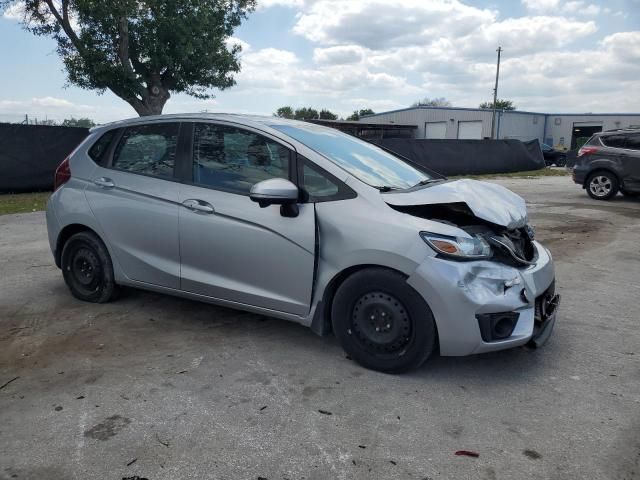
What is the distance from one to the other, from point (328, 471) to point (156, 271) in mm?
2298

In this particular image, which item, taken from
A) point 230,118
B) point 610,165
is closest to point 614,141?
point 610,165

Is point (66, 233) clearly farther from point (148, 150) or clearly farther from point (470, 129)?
point (470, 129)

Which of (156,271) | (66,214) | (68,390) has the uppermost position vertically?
(66,214)

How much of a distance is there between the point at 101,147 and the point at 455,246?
10.2 ft

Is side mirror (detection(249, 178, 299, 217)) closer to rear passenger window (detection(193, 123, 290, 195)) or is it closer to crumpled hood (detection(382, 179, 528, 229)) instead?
rear passenger window (detection(193, 123, 290, 195))

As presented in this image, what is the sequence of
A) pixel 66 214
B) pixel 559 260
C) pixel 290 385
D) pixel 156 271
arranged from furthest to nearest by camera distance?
pixel 559 260, pixel 66 214, pixel 156 271, pixel 290 385

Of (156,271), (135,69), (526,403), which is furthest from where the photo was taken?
(135,69)

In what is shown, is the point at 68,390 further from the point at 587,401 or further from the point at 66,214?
the point at 587,401

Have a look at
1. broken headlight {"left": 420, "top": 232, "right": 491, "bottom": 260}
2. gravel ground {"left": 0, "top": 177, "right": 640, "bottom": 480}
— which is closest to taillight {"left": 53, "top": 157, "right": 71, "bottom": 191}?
gravel ground {"left": 0, "top": 177, "right": 640, "bottom": 480}

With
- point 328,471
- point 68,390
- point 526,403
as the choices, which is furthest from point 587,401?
point 68,390

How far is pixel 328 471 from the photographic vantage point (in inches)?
93.6

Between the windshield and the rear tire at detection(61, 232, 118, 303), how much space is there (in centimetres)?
185

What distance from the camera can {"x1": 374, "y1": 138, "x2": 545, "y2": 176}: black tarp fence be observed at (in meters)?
20.0

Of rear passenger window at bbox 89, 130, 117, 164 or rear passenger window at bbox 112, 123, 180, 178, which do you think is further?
rear passenger window at bbox 89, 130, 117, 164
